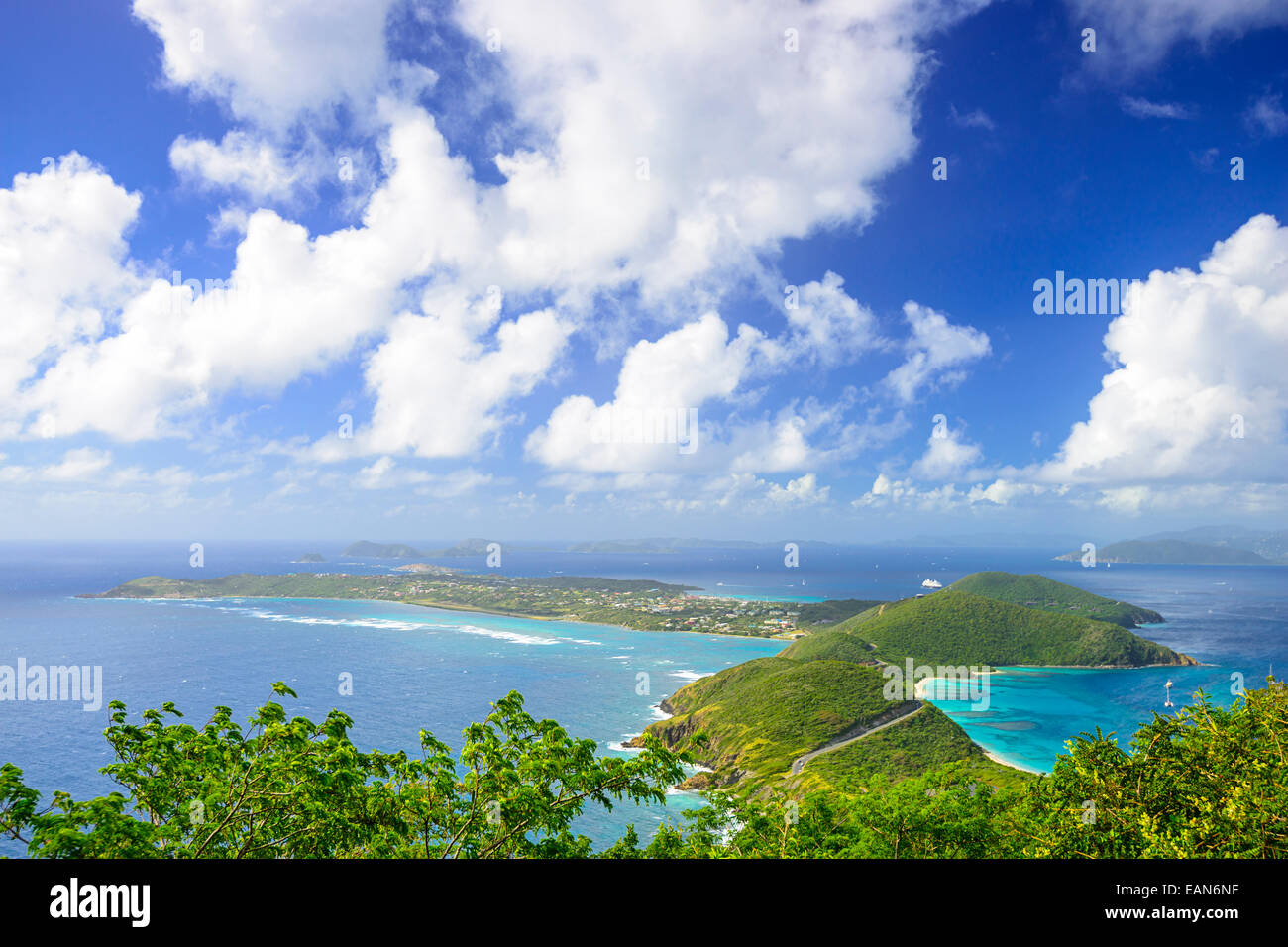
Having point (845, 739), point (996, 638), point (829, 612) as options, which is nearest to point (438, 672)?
point (845, 739)

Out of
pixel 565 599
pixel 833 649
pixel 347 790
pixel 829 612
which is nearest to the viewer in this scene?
pixel 347 790

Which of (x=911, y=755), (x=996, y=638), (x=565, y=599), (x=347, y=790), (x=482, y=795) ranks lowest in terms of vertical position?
(x=565, y=599)

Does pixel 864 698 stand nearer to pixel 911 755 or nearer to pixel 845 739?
pixel 845 739

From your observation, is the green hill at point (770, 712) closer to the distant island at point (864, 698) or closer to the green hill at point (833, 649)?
the distant island at point (864, 698)

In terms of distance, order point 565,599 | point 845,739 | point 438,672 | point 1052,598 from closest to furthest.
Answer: point 845,739, point 438,672, point 1052,598, point 565,599

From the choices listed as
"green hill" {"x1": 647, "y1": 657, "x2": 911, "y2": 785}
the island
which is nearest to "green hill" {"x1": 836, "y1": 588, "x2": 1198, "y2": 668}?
the island

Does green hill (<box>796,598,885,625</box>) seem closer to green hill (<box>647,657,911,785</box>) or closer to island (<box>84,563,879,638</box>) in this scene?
island (<box>84,563,879,638</box>)

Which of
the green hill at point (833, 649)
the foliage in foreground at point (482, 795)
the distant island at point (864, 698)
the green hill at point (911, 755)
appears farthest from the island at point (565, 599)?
the foliage in foreground at point (482, 795)
